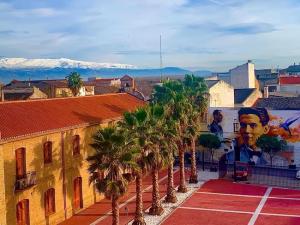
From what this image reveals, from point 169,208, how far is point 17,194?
1457 centimetres

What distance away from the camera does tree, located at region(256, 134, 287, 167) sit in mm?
56156

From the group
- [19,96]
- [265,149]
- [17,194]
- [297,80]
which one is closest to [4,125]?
[17,194]

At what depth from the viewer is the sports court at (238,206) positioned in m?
37.0

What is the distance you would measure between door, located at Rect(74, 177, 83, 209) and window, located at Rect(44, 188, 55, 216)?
3.73 m

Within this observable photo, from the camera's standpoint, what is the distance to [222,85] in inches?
2985

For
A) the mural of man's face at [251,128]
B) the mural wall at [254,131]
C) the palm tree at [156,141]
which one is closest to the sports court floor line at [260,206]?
the palm tree at [156,141]

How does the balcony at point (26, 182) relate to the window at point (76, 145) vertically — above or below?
below

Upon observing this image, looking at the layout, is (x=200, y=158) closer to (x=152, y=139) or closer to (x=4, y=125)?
(x=152, y=139)

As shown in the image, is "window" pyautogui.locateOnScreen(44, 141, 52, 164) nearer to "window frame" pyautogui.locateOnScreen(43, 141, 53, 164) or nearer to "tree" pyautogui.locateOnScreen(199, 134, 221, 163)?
"window frame" pyautogui.locateOnScreen(43, 141, 53, 164)

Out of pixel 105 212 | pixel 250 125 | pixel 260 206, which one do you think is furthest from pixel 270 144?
pixel 105 212

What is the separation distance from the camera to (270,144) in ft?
185

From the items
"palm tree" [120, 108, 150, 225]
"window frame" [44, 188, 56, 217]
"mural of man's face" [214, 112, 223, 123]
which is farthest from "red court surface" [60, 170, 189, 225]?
"mural of man's face" [214, 112, 223, 123]

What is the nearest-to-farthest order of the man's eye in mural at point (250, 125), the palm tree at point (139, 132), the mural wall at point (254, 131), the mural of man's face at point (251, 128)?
1. the palm tree at point (139, 132)
2. the mural wall at point (254, 131)
3. the mural of man's face at point (251, 128)
4. the man's eye in mural at point (250, 125)

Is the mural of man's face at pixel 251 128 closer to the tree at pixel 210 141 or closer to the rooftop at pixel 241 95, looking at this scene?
the tree at pixel 210 141
